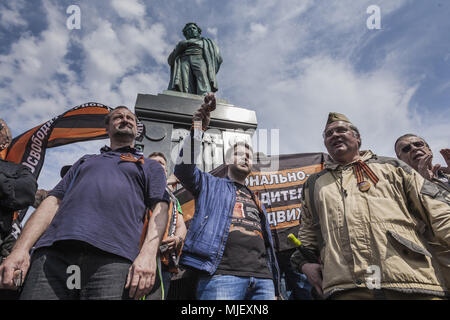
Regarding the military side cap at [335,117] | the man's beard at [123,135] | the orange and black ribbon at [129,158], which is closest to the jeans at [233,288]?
the orange and black ribbon at [129,158]

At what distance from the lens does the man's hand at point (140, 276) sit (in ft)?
4.77

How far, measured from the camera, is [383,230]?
5.34ft

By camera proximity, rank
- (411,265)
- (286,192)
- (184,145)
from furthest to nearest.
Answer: (286,192) → (184,145) → (411,265)

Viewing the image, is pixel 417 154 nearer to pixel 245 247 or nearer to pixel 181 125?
pixel 245 247

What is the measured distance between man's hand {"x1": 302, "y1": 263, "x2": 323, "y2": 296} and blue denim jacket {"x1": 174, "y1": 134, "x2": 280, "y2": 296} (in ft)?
2.15

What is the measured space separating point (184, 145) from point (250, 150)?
0.96m

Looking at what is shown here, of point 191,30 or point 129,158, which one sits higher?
point 191,30

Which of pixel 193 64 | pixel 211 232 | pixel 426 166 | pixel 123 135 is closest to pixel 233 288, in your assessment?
pixel 211 232

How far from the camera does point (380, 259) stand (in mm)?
1549

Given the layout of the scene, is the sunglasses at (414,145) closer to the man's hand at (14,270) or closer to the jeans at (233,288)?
the jeans at (233,288)

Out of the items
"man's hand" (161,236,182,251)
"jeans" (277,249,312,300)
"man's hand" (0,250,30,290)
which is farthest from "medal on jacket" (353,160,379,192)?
"man's hand" (0,250,30,290)

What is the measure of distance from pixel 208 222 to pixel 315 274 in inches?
39.0
